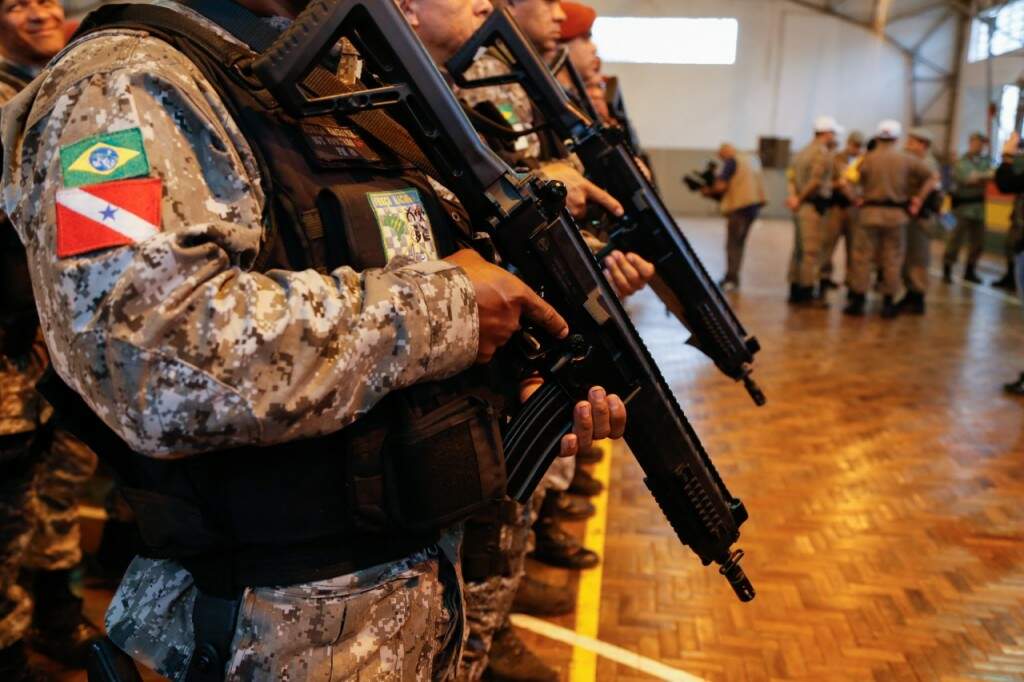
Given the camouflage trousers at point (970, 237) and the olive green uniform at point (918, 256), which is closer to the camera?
the olive green uniform at point (918, 256)

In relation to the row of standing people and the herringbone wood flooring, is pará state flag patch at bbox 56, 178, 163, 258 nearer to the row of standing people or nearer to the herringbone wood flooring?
the herringbone wood flooring

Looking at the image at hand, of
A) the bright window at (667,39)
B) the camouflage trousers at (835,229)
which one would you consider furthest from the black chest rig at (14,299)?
the bright window at (667,39)

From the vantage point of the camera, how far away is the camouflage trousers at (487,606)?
6.81 feet

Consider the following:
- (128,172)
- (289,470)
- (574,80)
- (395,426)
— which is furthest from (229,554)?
(574,80)

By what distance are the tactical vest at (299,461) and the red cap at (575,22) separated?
9.89 ft

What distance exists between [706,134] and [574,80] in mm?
16444

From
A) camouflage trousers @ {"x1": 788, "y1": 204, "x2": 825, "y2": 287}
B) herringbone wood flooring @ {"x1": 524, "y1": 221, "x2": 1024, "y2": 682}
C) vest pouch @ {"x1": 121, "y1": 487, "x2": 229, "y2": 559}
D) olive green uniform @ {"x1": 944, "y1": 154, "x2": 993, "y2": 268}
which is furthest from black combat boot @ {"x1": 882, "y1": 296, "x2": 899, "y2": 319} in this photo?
vest pouch @ {"x1": 121, "y1": 487, "x2": 229, "y2": 559}

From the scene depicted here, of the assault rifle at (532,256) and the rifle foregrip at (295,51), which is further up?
the rifle foregrip at (295,51)

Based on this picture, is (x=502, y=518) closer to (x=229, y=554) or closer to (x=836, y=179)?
(x=229, y=554)

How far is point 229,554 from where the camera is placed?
1.09 m

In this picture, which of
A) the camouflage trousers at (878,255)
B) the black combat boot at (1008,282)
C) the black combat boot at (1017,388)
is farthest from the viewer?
the black combat boot at (1008,282)

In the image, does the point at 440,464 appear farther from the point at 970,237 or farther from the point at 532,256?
the point at 970,237

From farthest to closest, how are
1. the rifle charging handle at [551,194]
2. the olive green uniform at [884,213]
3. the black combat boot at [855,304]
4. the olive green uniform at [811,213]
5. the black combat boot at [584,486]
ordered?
the olive green uniform at [811,213], the black combat boot at [855,304], the olive green uniform at [884,213], the black combat boot at [584,486], the rifle charging handle at [551,194]

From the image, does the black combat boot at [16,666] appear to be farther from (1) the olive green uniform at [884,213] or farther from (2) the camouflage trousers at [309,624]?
(1) the olive green uniform at [884,213]
